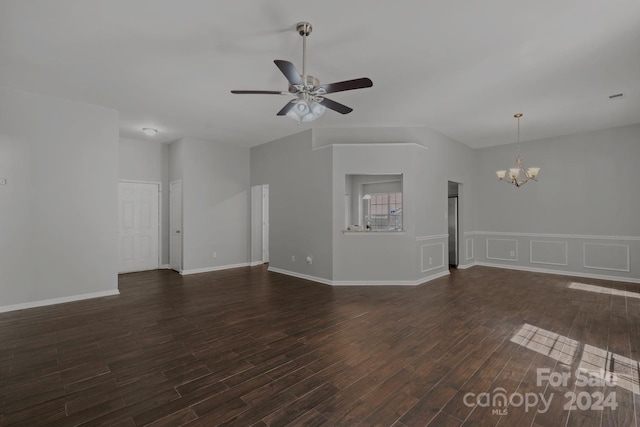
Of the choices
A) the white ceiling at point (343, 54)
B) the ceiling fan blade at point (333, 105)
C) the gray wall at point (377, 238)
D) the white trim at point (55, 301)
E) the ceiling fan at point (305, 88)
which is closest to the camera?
the white ceiling at point (343, 54)

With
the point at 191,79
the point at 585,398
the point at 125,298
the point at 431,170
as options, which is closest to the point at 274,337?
the point at 585,398

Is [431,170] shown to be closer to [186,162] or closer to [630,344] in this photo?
[630,344]

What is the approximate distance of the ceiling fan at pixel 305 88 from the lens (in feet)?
8.63

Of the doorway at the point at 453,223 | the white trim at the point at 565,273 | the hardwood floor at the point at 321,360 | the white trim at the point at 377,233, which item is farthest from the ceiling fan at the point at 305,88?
the white trim at the point at 565,273

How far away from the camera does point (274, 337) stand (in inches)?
122

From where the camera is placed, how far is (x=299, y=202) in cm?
619

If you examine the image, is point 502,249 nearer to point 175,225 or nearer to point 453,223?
point 453,223

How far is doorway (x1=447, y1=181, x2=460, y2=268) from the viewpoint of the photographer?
7.26 metres

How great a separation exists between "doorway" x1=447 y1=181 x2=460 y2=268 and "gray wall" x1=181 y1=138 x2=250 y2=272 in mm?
5250

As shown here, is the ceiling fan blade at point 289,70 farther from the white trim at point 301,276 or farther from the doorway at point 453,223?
the doorway at point 453,223

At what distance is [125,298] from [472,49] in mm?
5807

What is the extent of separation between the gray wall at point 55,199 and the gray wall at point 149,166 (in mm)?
2040

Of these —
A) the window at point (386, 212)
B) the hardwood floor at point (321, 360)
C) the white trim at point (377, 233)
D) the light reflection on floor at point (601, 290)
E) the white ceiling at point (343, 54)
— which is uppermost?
the white ceiling at point (343, 54)

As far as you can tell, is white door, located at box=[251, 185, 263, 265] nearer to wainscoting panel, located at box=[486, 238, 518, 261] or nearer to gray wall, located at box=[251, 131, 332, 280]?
gray wall, located at box=[251, 131, 332, 280]
